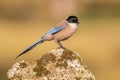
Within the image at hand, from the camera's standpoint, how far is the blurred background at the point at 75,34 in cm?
2397

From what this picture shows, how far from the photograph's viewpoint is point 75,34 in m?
33.5

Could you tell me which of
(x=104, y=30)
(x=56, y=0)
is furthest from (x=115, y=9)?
(x=104, y=30)

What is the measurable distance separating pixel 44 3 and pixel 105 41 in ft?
65.9

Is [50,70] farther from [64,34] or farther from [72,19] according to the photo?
[72,19]

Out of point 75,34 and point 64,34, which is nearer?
point 64,34

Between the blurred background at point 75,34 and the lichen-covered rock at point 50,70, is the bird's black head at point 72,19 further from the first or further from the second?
the blurred background at point 75,34

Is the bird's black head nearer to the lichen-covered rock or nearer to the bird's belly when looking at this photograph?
the bird's belly

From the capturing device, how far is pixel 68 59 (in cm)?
982

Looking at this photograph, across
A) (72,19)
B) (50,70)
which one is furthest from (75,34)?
(50,70)

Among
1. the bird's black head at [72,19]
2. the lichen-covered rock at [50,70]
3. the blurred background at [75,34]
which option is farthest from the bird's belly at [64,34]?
the blurred background at [75,34]

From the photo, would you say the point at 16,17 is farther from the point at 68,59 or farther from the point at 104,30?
the point at 68,59

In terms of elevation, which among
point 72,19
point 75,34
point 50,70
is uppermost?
point 75,34

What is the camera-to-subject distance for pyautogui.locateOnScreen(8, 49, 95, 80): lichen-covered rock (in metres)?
9.54

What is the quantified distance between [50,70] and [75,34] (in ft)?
78.4
